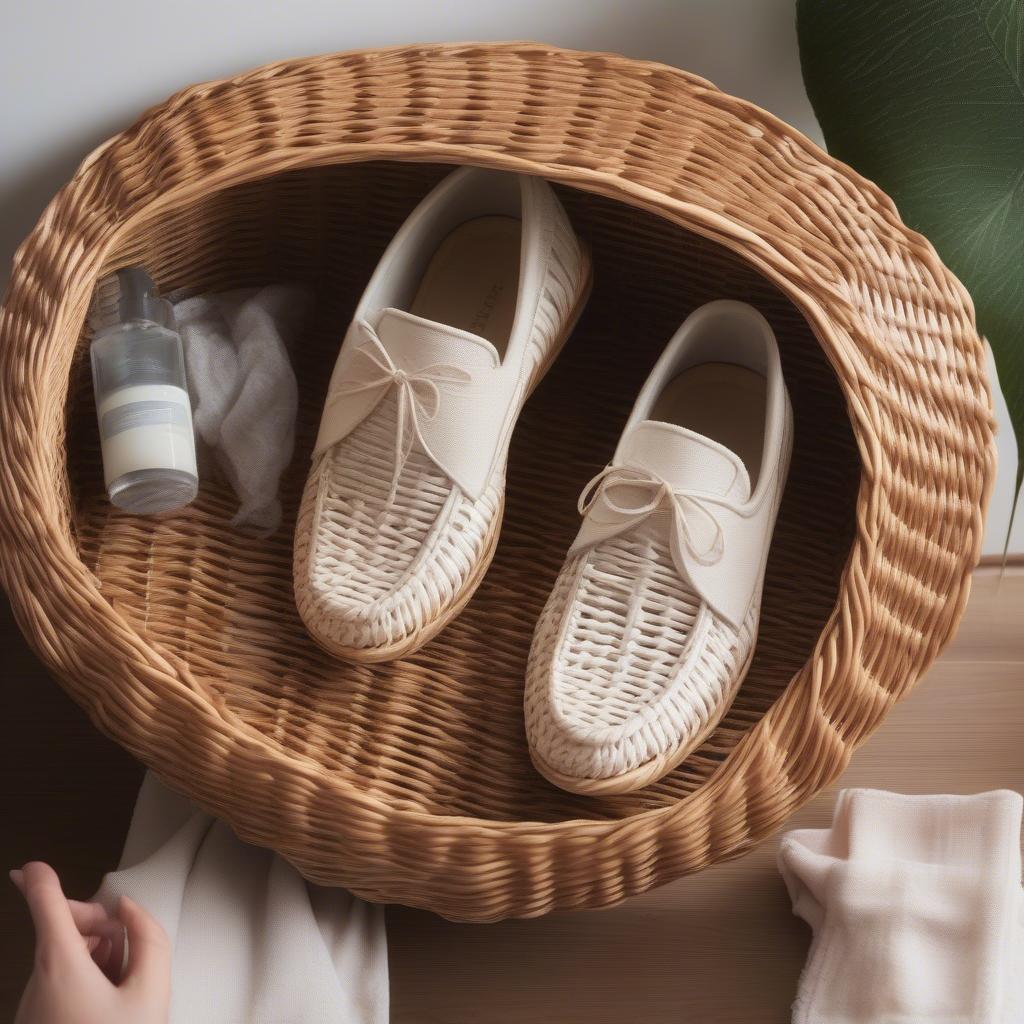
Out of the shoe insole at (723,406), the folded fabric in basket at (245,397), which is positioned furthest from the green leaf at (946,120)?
the folded fabric in basket at (245,397)

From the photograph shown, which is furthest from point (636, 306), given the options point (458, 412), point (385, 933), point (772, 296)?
Answer: point (385, 933)

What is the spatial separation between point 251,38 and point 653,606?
0.49m

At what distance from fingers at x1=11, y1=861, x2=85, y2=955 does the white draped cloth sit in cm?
11

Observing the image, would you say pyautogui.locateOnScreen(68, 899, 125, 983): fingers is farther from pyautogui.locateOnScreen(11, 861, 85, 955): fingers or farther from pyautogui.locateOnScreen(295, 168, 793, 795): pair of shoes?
pyautogui.locateOnScreen(295, 168, 793, 795): pair of shoes

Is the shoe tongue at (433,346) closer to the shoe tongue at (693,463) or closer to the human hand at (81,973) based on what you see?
the shoe tongue at (693,463)

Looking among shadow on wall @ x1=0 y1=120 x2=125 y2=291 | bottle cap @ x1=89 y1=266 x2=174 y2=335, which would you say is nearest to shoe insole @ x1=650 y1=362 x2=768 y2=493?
bottle cap @ x1=89 y1=266 x2=174 y2=335

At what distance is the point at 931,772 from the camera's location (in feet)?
2.76

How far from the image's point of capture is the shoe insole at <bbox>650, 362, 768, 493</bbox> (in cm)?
80

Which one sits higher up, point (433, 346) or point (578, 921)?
point (433, 346)

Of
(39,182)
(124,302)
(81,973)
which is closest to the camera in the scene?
(81,973)

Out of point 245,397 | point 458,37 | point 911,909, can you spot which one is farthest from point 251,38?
point 911,909

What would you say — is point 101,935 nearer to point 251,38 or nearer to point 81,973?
point 81,973

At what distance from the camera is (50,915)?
55 cm

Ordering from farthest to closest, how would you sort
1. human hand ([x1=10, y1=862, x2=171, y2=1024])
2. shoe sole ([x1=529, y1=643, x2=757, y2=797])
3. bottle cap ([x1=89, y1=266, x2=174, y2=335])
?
1. bottle cap ([x1=89, y1=266, x2=174, y2=335])
2. shoe sole ([x1=529, y1=643, x2=757, y2=797])
3. human hand ([x1=10, y1=862, x2=171, y2=1024])
